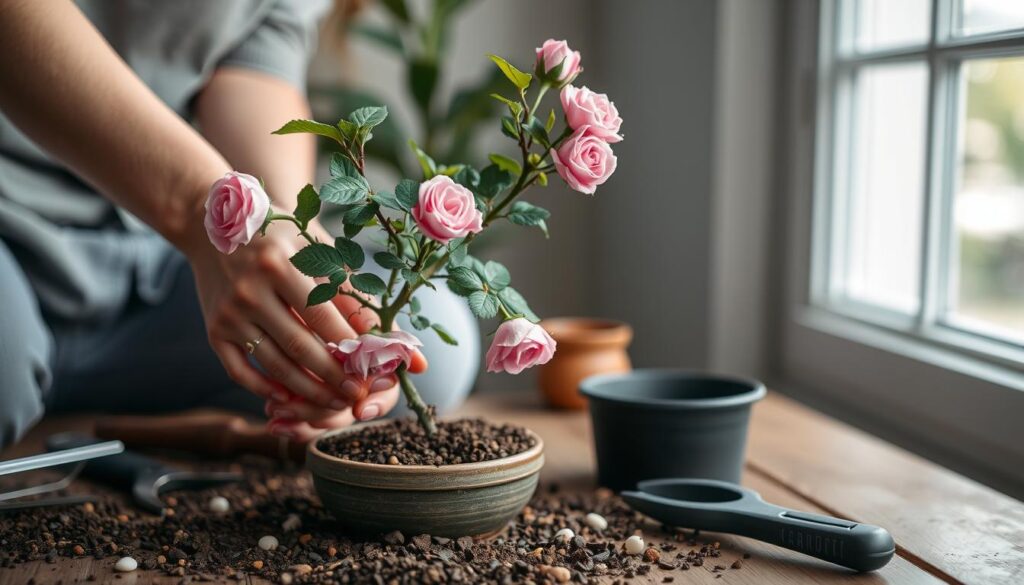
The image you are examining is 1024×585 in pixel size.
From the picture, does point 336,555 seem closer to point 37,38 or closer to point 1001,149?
point 37,38

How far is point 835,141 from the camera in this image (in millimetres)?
1743

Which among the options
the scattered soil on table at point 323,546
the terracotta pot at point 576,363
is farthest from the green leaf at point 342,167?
the terracotta pot at point 576,363

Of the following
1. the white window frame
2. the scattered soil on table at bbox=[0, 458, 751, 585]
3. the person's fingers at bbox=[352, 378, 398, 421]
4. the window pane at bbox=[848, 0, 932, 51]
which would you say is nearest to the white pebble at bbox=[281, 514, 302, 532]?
the scattered soil on table at bbox=[0, 458, 751, 585]

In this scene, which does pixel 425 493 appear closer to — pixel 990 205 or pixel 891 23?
pixel 990 205

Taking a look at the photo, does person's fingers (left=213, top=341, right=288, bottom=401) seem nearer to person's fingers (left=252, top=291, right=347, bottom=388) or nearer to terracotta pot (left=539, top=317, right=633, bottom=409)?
person's fingers (left=252, top=291, right=347, bottom=388)

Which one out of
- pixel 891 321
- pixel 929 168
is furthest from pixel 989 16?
pixel 891 321

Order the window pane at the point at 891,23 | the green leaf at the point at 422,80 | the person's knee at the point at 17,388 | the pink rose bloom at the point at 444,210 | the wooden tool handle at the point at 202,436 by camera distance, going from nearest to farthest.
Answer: the pink rose bloom at the point at 444,210
the person's knee at the point at 17,388
the wooden tool handle at the point at 202,436
the window pane at the point at 891,23
the green leaf at the point at 422,80

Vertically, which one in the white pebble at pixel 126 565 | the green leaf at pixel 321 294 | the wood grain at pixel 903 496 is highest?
the green leaf at pixel 321 294

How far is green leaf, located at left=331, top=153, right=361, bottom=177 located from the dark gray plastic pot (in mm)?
397

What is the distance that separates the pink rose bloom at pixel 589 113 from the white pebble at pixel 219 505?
0.57 meters

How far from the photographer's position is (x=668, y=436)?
105 centimetres

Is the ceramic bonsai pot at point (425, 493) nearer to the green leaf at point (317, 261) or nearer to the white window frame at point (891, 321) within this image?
the green leaf at point (317, 261)

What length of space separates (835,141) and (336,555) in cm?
124

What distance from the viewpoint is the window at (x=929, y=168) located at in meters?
1.39
